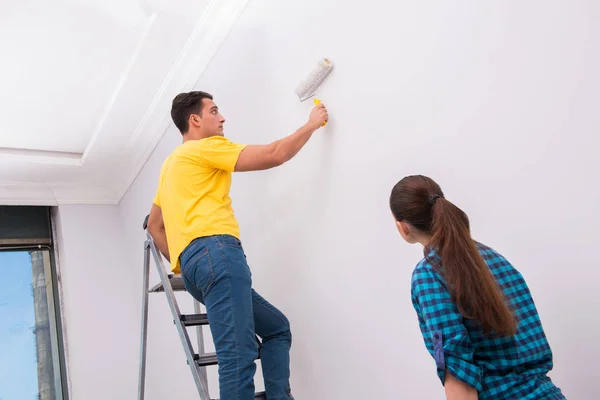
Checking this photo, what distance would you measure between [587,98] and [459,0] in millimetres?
514

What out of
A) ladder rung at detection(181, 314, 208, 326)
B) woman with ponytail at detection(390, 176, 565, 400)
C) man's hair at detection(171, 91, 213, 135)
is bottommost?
woman with ponytail at detection(390, 176, 565, 400)

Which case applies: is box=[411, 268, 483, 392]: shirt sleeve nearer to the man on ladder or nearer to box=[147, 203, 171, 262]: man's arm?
the man on ladder

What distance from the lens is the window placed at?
13.2 feet

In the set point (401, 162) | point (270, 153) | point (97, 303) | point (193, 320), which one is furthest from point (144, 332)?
point (97, 303)

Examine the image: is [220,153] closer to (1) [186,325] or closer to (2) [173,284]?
(1) [186,325]

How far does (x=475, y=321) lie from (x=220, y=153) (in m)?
1.17

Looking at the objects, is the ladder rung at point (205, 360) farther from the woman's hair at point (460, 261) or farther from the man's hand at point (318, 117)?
the woman's hair at point (460, 261)

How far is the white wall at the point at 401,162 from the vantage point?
4.42 feet

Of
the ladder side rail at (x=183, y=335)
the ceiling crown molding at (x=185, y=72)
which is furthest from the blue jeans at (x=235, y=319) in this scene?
the ceiling crown molding at (x=185, y=72)

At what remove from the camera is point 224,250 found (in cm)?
194

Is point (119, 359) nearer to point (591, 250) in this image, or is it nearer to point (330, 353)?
point (330, 353)

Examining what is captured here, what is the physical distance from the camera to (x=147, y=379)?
4.06m

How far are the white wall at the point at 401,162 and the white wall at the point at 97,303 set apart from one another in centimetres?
195

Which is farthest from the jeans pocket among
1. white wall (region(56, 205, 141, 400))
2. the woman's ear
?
white wall (region(56, 205, 141, 400))
